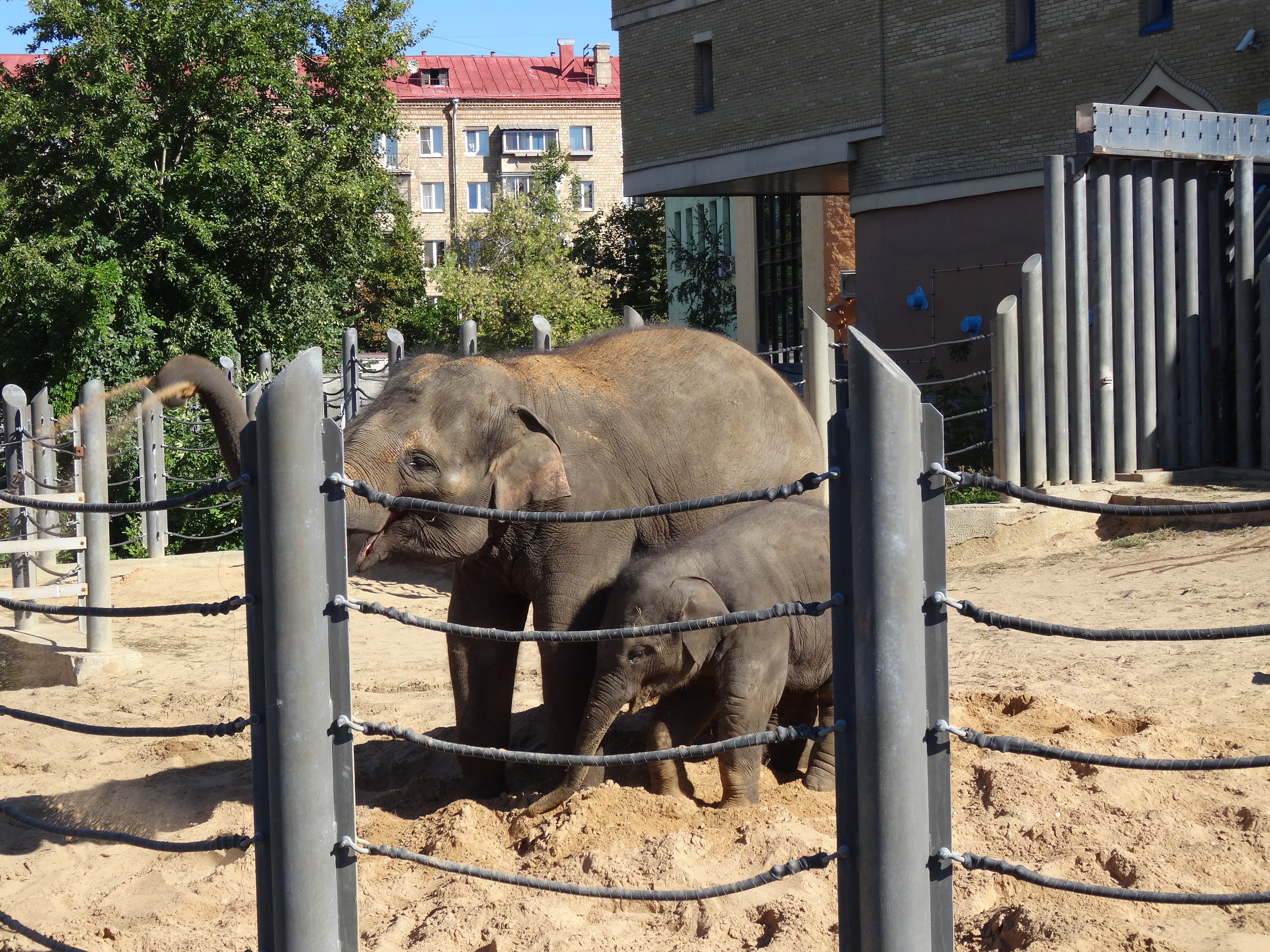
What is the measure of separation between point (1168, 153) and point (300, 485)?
1031cm

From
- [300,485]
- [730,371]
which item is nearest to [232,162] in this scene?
[730,371]

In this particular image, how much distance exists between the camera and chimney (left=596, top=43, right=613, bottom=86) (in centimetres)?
6212

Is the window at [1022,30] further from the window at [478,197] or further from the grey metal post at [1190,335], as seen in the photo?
the window at [478,197]

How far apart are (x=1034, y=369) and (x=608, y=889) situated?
8967mm

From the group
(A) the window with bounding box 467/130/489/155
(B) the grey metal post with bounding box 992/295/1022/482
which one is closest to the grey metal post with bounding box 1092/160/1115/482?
(B) the grey metal post with bounding box 992/295/1022/482

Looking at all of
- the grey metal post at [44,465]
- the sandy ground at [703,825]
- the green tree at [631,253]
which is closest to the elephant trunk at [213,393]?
the sandy ground at [703,825]

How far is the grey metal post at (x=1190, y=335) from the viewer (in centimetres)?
1134

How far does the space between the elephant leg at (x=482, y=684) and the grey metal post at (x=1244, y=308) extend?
8075mm

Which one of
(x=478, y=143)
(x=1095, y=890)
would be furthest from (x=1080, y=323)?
(x=478, y=143)

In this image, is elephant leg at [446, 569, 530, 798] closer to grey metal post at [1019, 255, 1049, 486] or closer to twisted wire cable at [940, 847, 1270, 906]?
twisted wire cable at [940, 847, 1270, 906]

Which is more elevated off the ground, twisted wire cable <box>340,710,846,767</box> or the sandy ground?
twisted wire cable <box>340,710,846,767</box>

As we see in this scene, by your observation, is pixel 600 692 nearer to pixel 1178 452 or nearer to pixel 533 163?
pixel 1178 452

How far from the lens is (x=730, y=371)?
5.64 metres

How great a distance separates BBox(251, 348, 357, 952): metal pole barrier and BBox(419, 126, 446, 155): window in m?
60.4
